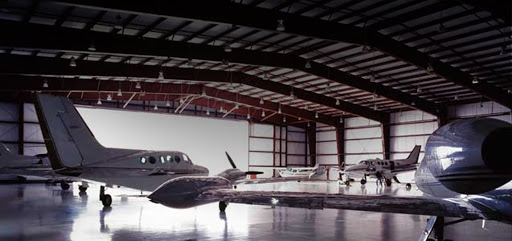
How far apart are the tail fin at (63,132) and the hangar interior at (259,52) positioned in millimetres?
3771

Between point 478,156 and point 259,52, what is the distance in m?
23.5

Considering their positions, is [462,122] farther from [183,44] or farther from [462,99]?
[462,99]

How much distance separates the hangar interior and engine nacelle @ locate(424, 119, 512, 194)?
47.0 ft

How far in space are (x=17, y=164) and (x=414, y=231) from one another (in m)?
27.6

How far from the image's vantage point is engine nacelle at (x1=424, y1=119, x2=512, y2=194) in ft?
13.5

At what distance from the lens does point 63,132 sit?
1644 centimetres

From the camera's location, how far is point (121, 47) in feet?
70.7

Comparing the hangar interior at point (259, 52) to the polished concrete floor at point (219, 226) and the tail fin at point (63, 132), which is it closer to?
the tail fin at point (63, 132)

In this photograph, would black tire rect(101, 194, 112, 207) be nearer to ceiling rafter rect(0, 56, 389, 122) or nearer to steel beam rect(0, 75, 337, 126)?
ceiling rafter rect(0, 56, 389, 122)

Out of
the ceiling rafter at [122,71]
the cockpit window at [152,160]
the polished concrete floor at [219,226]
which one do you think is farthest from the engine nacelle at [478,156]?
the ceiling rafter at [122,71]

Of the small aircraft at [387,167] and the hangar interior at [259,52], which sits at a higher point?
the hangar interior at [259,52]

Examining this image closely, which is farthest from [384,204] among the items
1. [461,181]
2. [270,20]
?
[270,20]

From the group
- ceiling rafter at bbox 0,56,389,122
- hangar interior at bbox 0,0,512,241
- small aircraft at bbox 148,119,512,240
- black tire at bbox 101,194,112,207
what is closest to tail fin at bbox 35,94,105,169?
black tire at bbox 101,194,112,207

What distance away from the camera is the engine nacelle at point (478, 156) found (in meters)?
4.11
